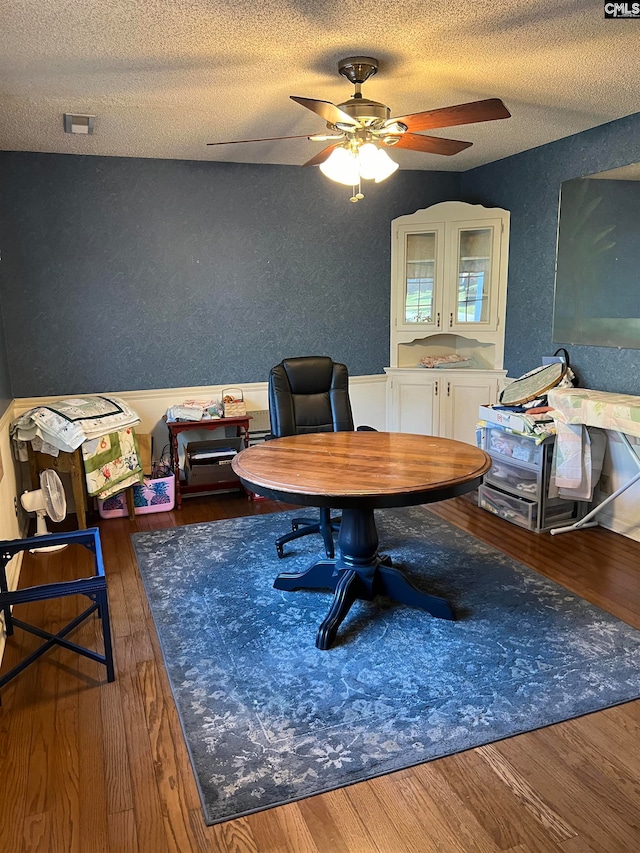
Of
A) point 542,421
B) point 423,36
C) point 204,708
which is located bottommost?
point 204,708

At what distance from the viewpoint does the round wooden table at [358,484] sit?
2277mm

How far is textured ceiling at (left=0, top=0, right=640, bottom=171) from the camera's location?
215 centimetres

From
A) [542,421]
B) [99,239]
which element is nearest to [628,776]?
[542,421]

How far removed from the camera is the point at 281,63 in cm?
260

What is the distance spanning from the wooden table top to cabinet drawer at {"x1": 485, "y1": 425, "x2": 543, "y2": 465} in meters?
0.96

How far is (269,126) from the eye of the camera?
3549 mm

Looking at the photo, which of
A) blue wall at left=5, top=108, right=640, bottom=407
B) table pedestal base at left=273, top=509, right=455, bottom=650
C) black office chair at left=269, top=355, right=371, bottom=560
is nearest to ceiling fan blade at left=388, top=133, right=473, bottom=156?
black office chair at left=269, top=355, right=371, bottom=560

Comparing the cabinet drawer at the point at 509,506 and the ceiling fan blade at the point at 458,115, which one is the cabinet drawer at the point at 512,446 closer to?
the cabinet drawer at the point at 509,506

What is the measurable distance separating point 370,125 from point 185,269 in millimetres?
2270

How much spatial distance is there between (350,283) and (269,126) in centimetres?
160

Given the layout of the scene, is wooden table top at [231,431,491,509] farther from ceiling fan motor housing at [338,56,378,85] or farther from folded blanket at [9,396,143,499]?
ceiling fan motor housing at [338,56,378,85]

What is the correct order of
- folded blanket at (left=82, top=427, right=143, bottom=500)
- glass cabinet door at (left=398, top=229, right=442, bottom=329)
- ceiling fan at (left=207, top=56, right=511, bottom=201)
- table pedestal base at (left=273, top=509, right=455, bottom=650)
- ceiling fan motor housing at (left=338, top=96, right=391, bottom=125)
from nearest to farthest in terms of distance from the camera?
ceiling fan at (left=207, top=56, right=511, bottom=201) < ceiling fan motor housing at (left=338, top=96, right=391, bottom=125) < table pedestal base at (left=273, top=509, right=455, bottom=650) < folded blanket at (left=82, top=427, right=143, bottom=500) < glass cabinet door at (left=398, top=229, right=442, bottom=329)

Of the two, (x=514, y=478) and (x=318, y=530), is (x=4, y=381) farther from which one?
(x=514, y=478)

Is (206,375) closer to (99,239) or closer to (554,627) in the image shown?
(99,239)
